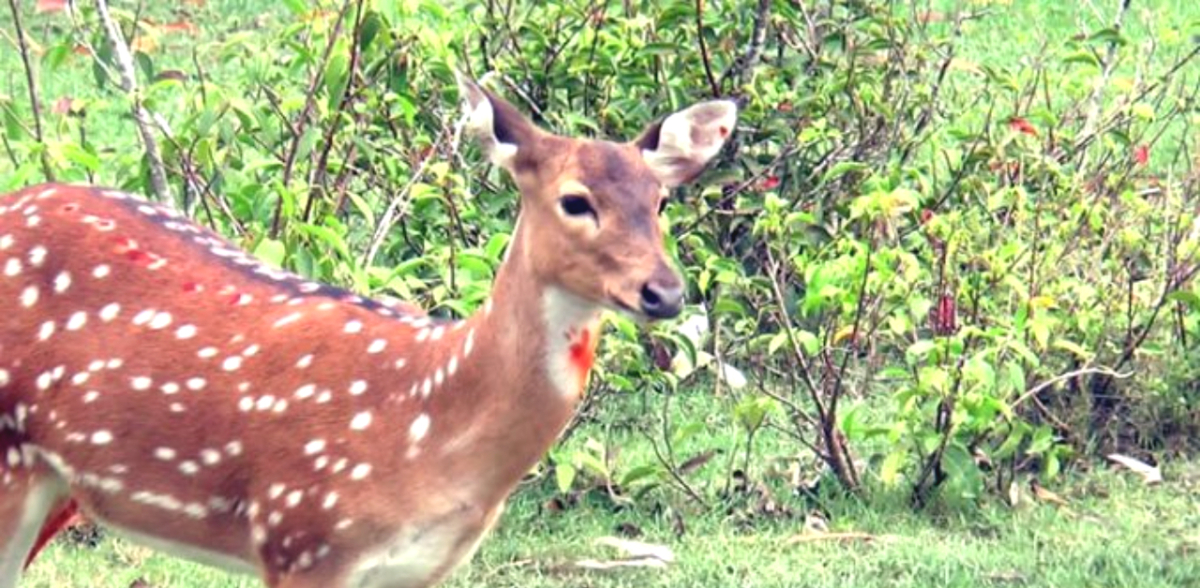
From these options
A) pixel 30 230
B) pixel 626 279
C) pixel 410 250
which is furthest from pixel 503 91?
pixel 626 279

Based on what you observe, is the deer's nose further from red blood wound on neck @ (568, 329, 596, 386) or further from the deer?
red blood wound on neck @ (568, 329, 596, 386)

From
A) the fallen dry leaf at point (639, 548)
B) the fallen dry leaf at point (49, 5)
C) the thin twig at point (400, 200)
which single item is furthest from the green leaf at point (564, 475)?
the fallen dry leaf at point (49, 5)

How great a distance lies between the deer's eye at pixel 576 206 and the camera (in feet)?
18.2

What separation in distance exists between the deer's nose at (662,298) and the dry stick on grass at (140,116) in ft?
7.96

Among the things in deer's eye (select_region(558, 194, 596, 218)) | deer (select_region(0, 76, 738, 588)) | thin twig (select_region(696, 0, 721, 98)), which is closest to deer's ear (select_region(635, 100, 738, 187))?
deer (select_region(0, 76, 738, 588))

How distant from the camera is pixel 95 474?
6008mm

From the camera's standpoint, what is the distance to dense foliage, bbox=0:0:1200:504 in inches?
297

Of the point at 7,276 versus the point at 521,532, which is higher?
the point at 7,276

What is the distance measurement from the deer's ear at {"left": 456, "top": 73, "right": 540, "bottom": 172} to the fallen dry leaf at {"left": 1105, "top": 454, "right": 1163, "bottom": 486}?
2.84m

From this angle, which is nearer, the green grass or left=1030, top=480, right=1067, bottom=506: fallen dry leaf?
A: the green grass

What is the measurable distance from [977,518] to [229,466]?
8.09ft

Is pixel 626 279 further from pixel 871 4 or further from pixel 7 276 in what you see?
pixel 871 4

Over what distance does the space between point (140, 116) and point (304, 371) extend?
5.78 ft

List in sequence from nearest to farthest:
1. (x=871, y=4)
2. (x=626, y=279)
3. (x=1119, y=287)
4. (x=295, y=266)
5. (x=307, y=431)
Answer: (x=626, y=279), (x=307, y=431), (x=295, y=266), (x=1119, y=287), (x=871, y=4)
